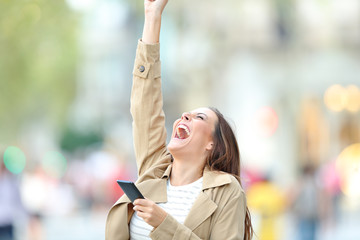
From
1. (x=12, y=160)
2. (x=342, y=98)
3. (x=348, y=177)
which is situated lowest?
(x=348, y=177)

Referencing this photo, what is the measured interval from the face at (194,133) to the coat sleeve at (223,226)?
0.36 m

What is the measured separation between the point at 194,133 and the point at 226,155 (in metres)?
0.21

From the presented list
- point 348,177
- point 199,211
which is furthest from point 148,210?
point 348,177

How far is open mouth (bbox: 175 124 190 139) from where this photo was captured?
427 centimetres

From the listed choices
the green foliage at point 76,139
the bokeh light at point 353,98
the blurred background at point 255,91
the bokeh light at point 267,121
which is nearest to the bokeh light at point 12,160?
the blurred background at point 255,91

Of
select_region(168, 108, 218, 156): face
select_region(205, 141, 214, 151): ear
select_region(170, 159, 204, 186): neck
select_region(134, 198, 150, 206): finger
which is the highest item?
select_region(168, 108, 218, 156): face

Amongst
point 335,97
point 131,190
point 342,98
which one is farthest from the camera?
point 335,97

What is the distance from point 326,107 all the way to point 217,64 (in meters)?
5.23

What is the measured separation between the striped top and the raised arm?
0.31 metres

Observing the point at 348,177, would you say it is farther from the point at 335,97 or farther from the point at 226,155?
the point at 226,155

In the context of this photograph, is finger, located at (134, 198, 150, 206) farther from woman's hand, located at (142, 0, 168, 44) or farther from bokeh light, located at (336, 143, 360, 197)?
bokeh light, located at (336, 143, 360, 197)

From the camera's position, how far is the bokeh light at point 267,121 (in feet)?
96.1

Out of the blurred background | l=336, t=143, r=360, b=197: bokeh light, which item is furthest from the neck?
l=336, t=143, r=360, b=197: bokeh light

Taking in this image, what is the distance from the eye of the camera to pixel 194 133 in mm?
4266
